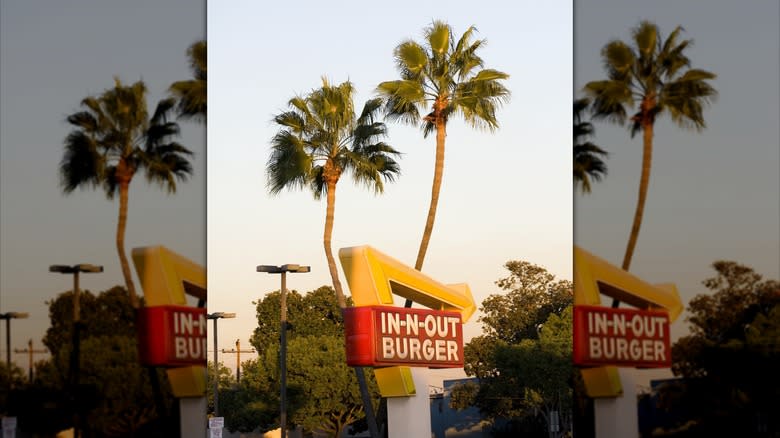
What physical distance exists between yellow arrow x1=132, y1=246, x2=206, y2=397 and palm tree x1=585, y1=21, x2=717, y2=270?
2.63m

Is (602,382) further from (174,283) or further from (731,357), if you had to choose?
(174,283)

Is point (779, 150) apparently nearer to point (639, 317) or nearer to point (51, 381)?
point (639, 317)

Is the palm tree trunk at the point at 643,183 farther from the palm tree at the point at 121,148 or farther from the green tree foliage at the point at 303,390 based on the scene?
the green tree foliage at the point at 303,390

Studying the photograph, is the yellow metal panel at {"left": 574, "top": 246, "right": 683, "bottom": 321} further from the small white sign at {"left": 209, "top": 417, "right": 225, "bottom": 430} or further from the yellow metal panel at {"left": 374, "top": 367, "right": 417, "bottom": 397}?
the small white sign at {"left": 209, "top": 417, "right": 225, "bottom": 430}

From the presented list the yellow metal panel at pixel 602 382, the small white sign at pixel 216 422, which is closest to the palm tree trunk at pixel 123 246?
the yellow metal panel at pixel 602 382

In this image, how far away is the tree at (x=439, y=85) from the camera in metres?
37.1

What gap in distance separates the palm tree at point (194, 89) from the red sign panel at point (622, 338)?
9.53 feet

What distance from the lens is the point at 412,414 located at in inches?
972

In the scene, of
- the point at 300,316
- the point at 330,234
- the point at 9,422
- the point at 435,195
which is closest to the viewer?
the point at 9,422

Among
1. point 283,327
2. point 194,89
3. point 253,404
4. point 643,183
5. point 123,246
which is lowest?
point 253,404

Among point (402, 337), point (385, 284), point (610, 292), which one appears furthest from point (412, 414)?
point (610, 292)

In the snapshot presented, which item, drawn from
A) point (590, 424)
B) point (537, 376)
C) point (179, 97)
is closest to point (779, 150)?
point (590, 424)

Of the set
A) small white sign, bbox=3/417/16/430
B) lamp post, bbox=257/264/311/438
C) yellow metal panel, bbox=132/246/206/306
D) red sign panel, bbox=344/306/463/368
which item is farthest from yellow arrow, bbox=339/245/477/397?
small white sign, bbox=3/417/16/430

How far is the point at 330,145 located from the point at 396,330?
13132 millimetres
